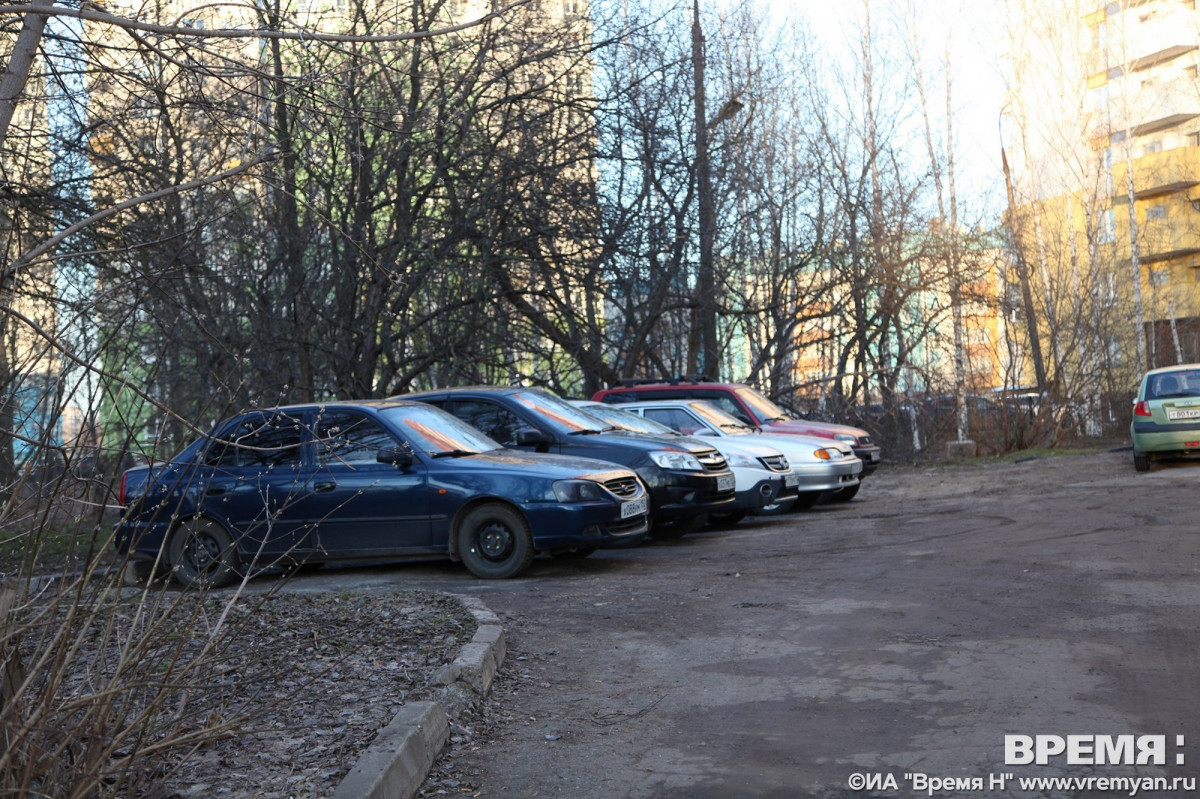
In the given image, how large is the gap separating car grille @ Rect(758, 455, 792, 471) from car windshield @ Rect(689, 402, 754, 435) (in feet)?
3.75

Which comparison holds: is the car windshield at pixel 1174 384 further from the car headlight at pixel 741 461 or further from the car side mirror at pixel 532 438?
the car side mirror at pixel 532 438

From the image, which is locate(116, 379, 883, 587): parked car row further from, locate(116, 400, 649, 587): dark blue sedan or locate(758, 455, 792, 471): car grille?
locate(758, 455, 792, 471): car grille

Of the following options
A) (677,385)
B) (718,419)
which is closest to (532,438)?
(718,419)

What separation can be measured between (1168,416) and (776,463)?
7.89m

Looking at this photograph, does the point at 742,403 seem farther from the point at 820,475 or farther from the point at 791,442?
the point at 820,475

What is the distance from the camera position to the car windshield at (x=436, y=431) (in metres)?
11.5

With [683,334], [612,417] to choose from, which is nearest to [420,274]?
[612,417]

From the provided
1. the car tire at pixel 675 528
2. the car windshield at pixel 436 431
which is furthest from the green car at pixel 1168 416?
the car windshield at pixel 436 431

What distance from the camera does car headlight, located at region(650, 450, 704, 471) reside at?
13234 mm

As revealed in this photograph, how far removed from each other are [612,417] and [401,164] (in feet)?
17.9

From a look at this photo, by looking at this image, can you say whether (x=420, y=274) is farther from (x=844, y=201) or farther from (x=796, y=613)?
(x=844, y=201)

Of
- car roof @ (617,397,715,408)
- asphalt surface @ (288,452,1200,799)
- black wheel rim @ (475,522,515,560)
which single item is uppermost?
car roof @ (617,397,715,408)

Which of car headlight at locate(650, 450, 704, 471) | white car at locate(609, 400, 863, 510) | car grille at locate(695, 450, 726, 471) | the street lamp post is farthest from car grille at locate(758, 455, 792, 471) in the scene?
the street lamp post

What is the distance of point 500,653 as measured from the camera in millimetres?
7332
